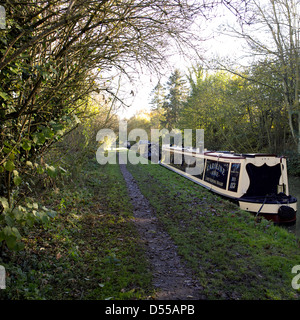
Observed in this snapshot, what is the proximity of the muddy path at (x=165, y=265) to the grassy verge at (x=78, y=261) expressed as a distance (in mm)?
197

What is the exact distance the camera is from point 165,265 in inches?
178

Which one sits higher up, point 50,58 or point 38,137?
point 50,58

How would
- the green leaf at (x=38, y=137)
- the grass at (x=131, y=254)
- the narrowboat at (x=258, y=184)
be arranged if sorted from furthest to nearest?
the narrowboat at (x=258, y=184) < the grass at (x=131, y=254) < the green leaf at (x=38, y=137)

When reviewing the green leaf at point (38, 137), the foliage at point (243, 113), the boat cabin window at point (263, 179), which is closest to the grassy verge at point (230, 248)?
the boat cabin window at point (263, 179)

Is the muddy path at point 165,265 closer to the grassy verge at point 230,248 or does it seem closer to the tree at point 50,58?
the grassy verge at point 230,248

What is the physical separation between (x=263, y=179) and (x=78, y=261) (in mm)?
6494

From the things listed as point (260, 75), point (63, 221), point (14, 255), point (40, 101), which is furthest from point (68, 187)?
point (260, 75)

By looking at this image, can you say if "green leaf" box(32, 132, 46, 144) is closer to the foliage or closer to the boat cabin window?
the boat cabin window

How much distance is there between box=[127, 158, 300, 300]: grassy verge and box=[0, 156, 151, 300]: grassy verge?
Result: 1.06 meters

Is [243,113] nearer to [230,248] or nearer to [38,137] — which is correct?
[230,248]

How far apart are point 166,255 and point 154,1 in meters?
4.37

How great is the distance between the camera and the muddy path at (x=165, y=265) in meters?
3.69

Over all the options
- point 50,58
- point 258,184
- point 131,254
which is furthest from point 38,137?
point 258,184

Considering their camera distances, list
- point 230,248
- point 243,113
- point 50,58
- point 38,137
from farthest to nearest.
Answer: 1. point 243,113
2. point 230,248
3. point 50,58
4. point 38,137
